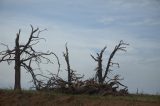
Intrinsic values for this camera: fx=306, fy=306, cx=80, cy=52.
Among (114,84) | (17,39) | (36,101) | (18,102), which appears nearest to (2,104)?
(18,102)

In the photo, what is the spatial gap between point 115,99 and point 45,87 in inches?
206

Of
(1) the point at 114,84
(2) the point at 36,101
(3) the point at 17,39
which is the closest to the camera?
(2) the point at 36,101

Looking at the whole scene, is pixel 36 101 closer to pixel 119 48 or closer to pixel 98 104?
pixel 98 104

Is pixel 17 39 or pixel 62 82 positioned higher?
pixel 17 39

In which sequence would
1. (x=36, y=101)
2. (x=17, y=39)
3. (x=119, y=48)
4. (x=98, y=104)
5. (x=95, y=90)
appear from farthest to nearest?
(x=119, y=48) < (x=17, y=39) < (x=95, y=90) < (x=36, y=101) < (x=98, y=104)

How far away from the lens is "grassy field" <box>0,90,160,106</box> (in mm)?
11534

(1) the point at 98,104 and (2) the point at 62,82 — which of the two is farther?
(2) the point at 62,82

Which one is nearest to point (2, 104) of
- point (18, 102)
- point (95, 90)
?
point (18, 102)

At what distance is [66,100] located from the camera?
12.4 metres

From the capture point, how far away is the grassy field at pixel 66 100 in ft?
37.8

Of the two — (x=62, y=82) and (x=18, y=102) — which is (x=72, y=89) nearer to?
(x=62, y=82)

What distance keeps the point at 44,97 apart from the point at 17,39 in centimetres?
754

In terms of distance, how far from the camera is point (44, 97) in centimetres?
1304

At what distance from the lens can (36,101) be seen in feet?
41.9
